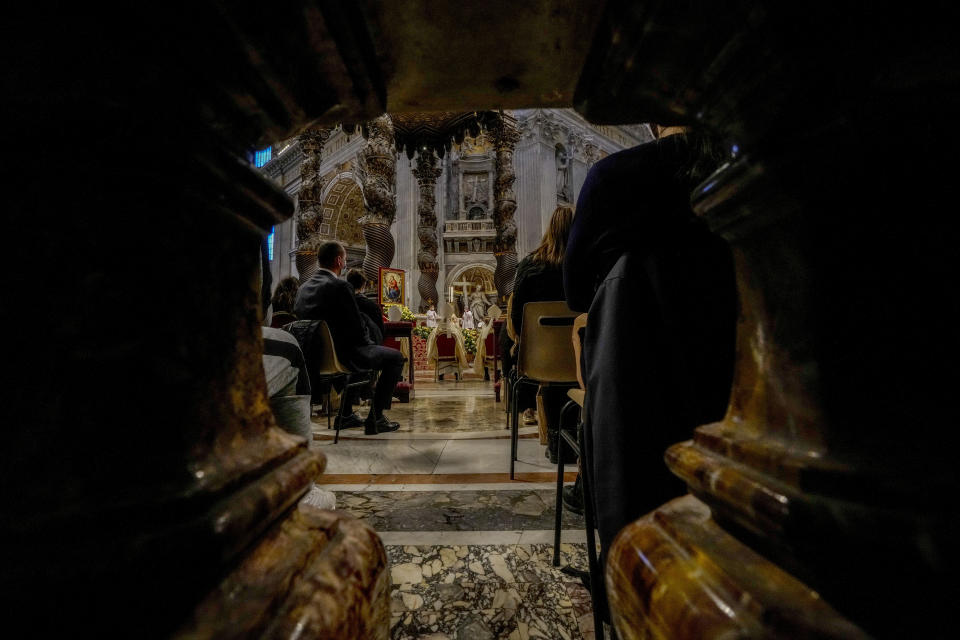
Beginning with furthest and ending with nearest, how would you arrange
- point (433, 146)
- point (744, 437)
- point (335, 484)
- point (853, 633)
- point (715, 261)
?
point (433, 146), point (335, 484), point (715, 261), point (744, 437), point (853, 633)

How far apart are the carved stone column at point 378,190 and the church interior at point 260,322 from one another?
14.1ft

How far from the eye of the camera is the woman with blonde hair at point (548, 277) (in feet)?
6.38

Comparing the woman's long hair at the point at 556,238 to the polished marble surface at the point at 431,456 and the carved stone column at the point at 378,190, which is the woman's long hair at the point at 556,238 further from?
the carved stone column at the point at 378,190

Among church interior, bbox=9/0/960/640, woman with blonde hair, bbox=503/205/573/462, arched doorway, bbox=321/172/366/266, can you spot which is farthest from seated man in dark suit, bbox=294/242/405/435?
arched doorway, bbox=321/172/366/266

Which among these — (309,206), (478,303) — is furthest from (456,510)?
(478,303)

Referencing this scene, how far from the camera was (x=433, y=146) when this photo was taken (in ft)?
12.2

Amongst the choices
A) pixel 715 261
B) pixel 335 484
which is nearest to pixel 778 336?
pixel 715 261

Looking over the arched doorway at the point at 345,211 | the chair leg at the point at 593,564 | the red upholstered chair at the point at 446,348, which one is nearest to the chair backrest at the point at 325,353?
the chair leg at the point at 593,564

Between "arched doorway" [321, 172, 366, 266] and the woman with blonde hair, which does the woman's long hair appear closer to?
the woman with blonde hair

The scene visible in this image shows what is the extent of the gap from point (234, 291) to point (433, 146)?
370cm

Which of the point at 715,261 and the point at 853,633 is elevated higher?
the point at 715,261

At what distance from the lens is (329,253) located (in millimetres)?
2996

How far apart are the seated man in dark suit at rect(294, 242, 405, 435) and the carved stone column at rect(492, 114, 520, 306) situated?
3558 mm

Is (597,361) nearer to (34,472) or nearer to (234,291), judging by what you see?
(234,291)
